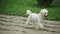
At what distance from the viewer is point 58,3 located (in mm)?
1358

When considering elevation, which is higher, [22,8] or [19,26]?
[22,8]

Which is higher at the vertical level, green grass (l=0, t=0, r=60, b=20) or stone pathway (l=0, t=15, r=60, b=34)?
green grass (l=0, t=0, r=60, b=20)

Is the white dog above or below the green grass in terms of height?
below

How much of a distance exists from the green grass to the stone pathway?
1.4 inches

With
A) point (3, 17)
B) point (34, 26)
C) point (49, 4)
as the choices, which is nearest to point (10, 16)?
point (3, 17)

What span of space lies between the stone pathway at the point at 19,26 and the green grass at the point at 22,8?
0.11 feet

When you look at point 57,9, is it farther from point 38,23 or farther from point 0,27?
point 0,27

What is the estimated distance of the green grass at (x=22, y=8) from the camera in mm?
1326

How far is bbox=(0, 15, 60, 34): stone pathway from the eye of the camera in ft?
4.40

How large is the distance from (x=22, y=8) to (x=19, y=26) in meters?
0.13

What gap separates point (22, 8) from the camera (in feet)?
4.53

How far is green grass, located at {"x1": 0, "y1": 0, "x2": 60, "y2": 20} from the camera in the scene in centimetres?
133

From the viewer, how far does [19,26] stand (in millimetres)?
1393

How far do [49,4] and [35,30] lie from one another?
200 millimetres
